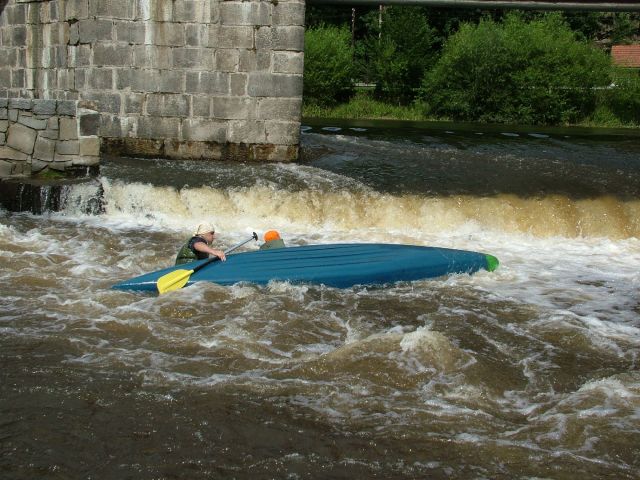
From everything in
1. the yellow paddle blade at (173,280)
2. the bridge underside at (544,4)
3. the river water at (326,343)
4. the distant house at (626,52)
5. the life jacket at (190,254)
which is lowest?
the river water at (326,343)

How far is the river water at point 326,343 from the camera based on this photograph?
13.0 ft

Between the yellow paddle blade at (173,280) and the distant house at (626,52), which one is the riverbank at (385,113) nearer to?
the distant house at (626,52)

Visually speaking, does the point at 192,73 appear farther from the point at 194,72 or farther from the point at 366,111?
the point at 366,111

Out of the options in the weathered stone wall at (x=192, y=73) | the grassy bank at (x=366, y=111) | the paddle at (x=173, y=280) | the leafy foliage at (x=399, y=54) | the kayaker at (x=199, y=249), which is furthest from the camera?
the leafy foliage at (x=399, y=54)

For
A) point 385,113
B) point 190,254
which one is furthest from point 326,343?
point 385,113

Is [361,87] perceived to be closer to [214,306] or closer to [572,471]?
[214,306]

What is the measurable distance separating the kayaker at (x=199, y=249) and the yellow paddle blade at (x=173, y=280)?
1.22 feet

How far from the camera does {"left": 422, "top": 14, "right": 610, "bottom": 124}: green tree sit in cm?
2745

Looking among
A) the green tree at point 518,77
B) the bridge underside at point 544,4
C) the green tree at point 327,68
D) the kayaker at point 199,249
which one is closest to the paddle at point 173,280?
the kayaker at point 199,249

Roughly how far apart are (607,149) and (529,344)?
34.8 feet

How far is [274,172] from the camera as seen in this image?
1094 cm

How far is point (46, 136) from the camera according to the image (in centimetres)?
927

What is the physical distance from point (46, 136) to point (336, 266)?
4.19 meters

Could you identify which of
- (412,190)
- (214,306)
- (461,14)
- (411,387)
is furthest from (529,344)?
(461,14)
